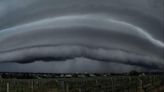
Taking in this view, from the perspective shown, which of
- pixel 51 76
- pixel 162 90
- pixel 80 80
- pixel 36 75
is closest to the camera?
pixel 162 90

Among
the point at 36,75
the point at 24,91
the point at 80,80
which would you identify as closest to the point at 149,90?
the point at 24,91

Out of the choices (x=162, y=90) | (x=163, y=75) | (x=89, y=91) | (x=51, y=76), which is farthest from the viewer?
(x=51, y=76)

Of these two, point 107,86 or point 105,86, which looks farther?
point 107,86

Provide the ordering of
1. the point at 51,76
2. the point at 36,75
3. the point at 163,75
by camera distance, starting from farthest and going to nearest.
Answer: the point at 51,76 < the point at 36,75 < the point at 163,75

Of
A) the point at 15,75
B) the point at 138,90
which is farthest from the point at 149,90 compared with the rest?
the point at 15,75

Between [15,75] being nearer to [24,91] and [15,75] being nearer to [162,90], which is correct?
[24,91]

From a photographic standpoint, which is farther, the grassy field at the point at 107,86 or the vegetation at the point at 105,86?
the vegetation at the point at 105,86

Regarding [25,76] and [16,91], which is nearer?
[16,91]

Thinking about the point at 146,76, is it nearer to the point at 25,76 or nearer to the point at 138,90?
Result: the point at 138,90

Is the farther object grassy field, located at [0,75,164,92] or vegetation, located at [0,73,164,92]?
vegetation, located at [0,73,164,92]
